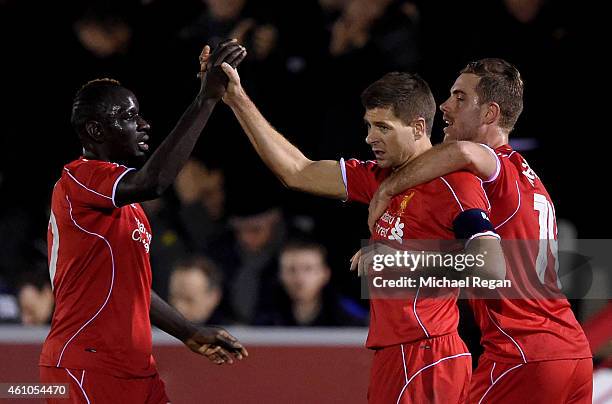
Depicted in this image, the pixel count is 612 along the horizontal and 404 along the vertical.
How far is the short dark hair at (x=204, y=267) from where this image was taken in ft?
20.6

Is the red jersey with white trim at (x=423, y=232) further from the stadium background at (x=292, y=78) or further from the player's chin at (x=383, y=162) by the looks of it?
the stadium background at (x=292, y=78)

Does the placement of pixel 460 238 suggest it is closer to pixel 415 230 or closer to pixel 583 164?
pixel 415 230

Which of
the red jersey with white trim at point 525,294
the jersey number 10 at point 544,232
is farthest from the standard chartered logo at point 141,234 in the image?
the jersey number 10 at point 544,232

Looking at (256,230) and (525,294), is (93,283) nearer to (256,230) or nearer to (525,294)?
(525,294)

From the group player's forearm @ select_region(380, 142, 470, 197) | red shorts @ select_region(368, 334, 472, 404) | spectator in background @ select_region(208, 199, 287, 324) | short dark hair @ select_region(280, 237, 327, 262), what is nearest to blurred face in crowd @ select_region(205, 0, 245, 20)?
spectator in background @ select_region(208, 199, 287, 324)

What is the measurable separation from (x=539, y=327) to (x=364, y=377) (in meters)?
1.56

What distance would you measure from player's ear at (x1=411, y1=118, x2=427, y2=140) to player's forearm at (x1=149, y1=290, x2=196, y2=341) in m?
1.19

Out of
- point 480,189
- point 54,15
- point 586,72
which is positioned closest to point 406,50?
point 586,72

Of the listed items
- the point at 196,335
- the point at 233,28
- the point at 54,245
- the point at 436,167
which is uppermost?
the point at 233,28

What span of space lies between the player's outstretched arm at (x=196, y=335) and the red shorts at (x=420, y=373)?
28.8 inches

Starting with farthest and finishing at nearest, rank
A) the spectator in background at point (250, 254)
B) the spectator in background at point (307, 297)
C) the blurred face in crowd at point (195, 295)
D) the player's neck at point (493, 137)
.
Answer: the spectator in background at point (250, 254) → the blurred face in crowd at point (195, 295) → the spectator in background at point (307, 297) → the player's neck at point (493, 137)

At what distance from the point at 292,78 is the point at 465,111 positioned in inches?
109

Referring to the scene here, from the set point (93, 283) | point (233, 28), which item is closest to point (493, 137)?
point (93, 283)

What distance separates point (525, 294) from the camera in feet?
13.4
